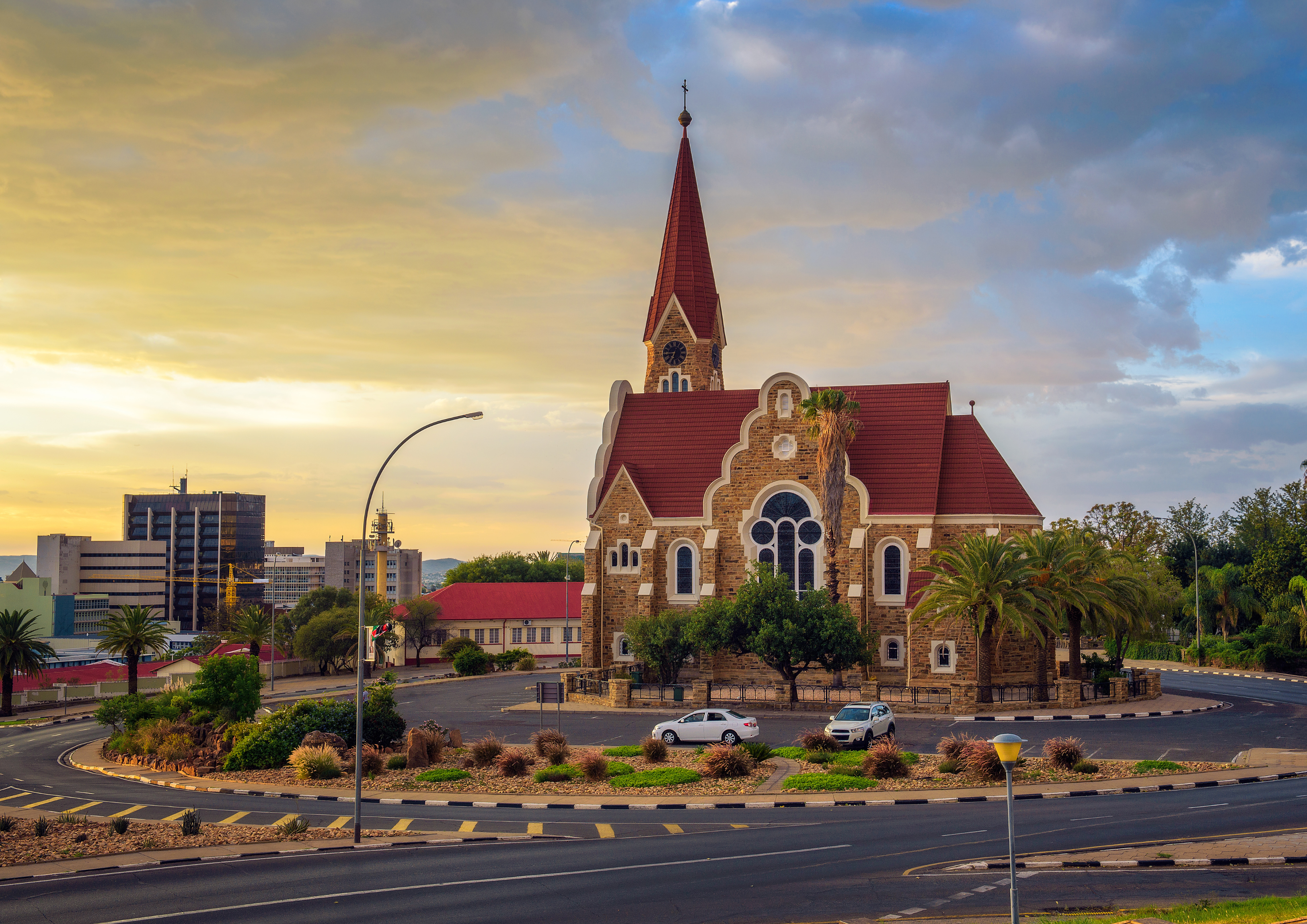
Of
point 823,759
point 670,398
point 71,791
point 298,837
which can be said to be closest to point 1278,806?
point 823,759

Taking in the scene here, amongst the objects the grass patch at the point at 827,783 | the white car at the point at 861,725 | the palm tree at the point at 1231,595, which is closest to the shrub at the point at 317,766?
the grass patch at the point at 827,783

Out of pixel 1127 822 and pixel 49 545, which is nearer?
pixel 1127 822

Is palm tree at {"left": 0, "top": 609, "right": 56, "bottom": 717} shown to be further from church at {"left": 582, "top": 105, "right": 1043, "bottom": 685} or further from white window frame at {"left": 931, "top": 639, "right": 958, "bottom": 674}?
white window frame at {"left": 931, "top": 639, "right": 958, "bottom": 674}

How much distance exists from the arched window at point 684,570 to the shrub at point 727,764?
29.2 m

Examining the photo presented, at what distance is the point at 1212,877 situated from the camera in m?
17.3

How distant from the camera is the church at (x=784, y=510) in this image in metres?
54.2

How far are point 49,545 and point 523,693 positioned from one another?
15674 centimetres

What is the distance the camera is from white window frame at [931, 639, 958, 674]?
5188 cm

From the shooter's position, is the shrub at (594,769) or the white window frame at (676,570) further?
the white window frame at (676,570)

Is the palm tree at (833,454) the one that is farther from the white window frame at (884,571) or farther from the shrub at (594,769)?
the shrub at (594,769)

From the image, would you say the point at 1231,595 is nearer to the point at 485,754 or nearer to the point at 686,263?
the point at 686,263

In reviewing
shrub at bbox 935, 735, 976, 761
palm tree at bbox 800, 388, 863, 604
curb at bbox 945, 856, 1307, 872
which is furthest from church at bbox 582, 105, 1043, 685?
curb at bbox 945, 856, 1307, 872

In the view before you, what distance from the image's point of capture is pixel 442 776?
29.8 m

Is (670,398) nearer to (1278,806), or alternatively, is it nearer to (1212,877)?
(1278,806)
